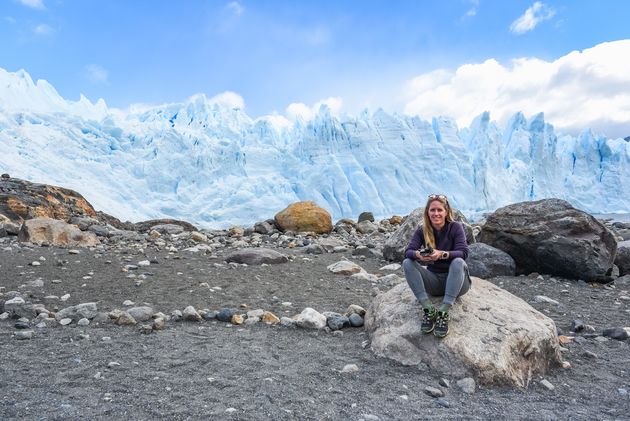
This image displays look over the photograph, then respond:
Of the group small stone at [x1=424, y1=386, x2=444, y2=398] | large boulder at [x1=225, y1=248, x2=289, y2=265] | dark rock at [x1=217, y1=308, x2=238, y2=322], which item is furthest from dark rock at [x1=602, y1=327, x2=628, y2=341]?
large boulder at [x1=225, y1=248, x2=289, y2=265]

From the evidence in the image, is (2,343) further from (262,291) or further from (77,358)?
(262,291)

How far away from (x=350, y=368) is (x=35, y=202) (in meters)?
10.1

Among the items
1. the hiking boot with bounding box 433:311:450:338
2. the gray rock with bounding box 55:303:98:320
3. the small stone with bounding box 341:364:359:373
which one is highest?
the hiking boot with bounding box 433:311:450:338

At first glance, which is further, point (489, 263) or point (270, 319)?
point (489, 263)

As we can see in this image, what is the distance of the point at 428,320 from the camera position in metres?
2.81

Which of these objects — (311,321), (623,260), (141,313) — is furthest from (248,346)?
(623,260)

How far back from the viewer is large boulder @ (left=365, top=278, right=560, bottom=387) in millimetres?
2564

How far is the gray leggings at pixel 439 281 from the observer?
2.86 metres

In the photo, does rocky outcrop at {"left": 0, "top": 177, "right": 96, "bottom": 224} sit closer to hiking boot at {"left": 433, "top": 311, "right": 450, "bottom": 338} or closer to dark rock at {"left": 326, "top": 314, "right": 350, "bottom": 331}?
dark rock at {"left": 326, "top": 314, "right": 350, "bottom": 331}

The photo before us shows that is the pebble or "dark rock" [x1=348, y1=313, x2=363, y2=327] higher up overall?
the pebble

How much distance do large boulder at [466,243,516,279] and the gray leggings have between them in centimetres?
261

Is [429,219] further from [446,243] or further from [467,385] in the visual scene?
[467,385]

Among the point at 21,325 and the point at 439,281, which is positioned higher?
the point at 439,281

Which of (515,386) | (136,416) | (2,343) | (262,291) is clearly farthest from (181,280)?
(515,386)
